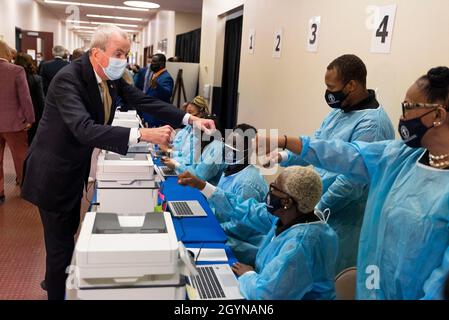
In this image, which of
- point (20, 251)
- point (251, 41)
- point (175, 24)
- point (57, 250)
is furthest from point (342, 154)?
point (175, 24)

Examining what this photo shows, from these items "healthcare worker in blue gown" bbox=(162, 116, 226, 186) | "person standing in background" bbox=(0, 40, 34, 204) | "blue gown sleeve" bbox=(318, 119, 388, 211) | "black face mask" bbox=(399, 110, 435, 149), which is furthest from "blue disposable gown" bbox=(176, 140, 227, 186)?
"person standing in background" bbox=(0, 40, 34, 204)

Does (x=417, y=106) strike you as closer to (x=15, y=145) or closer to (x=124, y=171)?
(x=124, y=171)

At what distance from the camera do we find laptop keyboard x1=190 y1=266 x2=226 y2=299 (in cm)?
142

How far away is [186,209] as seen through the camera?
2303 mm

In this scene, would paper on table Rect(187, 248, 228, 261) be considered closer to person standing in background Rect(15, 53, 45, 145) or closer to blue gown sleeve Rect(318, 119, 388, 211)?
blue gown sleeve Rect(318, 119, 388, 211)

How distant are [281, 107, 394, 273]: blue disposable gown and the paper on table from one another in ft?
1.72

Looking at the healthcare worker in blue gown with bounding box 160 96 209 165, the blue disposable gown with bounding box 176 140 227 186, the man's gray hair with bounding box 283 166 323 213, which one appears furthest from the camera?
the healthcare worker in blue gown with bounding box 160 96 209 165

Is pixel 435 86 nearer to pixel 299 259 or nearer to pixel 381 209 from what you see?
pixel 381 209

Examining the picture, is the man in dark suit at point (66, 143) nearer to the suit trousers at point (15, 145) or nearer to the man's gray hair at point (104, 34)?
the man's gray hair at point (104, 34)

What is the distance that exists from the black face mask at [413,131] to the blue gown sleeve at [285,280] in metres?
0.52

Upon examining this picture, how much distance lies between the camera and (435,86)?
4.23ft

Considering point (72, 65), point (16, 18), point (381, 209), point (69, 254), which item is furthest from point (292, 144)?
point (16, 18)

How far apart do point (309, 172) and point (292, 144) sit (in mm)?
133

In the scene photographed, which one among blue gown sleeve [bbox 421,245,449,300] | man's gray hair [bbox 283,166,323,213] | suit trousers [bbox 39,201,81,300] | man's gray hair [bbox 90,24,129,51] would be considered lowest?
suit trousers [bbox 39,201,81,300]
